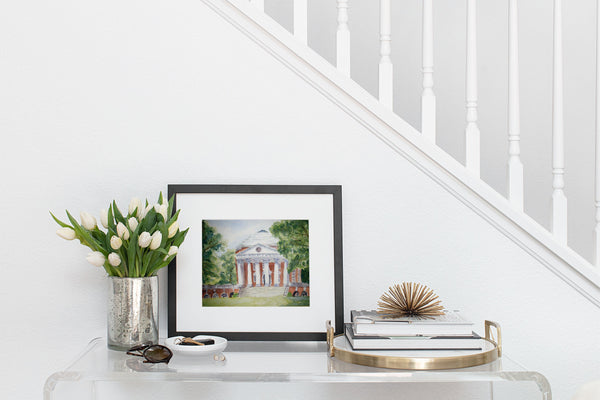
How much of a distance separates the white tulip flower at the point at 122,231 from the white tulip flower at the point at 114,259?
0.04 meters

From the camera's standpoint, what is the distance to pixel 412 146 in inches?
50.9

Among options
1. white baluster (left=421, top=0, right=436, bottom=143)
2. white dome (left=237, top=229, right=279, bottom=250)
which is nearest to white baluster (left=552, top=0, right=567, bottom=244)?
white baluster (left=421, top=0, right=436, bottom=143)

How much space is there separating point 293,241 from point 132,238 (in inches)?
13.5

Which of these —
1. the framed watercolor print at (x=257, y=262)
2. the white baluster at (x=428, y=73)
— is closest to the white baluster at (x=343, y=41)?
the white baluster at (x=428, y=73)

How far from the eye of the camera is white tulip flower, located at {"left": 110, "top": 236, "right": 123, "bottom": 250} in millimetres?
1098

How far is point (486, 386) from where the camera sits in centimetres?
130

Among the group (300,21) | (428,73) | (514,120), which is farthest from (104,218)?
(514,120)

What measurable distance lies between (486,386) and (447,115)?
0.75 meters

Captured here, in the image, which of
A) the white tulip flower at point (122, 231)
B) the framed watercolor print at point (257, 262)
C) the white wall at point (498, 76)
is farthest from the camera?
the white wall at point (498, 76)

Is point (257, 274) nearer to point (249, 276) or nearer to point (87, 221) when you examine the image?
point (249, 276)

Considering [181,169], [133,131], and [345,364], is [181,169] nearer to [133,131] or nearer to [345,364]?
[133,131]

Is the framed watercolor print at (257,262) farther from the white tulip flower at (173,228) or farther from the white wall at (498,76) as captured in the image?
the white wall at (498,76)

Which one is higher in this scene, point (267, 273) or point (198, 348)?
point (267, 273)

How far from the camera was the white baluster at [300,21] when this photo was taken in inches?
51.1
